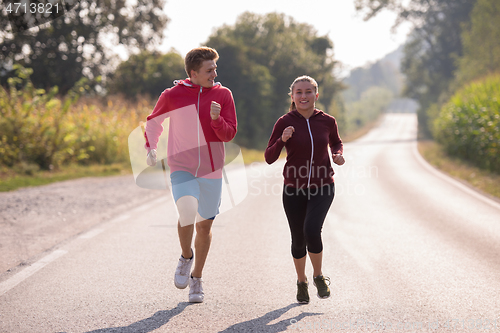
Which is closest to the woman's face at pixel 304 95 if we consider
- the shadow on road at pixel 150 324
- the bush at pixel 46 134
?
the shadow on road at pixel 150 324

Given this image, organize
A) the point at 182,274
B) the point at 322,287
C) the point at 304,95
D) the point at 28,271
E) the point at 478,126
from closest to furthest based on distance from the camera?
the point at 304,95 → the point at 322,287 → the point at 182,274 → the point at 28,271 → the point at 478,126

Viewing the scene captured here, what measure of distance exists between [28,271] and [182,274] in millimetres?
1770

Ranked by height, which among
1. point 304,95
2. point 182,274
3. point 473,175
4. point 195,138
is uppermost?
point 304,95

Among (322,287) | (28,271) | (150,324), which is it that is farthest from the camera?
(28,271)

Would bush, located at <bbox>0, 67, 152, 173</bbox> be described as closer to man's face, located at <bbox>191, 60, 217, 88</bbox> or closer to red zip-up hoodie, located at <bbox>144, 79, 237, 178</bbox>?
red zip-up hoodie, located at <bbox>144, 79, 237, 178</bbox>

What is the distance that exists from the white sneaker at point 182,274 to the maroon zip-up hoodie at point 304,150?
1124 mm

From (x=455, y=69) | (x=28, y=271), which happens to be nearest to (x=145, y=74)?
(x=28, y=271)

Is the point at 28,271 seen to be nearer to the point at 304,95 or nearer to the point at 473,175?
the point at 304,95

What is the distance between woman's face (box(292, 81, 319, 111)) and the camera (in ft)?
12.5

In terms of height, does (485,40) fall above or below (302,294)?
above

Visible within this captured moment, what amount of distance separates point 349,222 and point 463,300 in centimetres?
372

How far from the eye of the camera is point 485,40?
96.2ft

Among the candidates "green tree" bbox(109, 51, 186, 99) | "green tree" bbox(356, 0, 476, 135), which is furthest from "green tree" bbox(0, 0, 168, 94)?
"green tree" bbox(356, 0, 476, 135)

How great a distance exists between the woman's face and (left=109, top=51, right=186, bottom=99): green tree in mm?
33485
